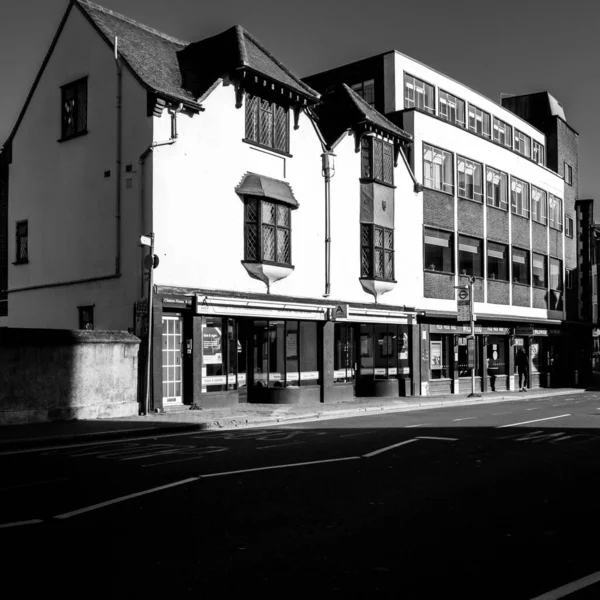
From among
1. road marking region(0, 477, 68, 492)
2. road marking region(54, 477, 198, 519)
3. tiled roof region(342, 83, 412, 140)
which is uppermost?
tiled roof region(342, 83, 412, 140)

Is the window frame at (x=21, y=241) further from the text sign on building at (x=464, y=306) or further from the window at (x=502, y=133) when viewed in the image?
the window at (x=502, y=133)

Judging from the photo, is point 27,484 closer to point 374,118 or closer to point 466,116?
point 374,118

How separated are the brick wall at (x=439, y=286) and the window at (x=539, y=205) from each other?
10694mm

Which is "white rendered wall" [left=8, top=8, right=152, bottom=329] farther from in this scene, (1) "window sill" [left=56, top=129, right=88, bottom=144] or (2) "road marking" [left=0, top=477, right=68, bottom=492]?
(2) "road marking" [left=0, top=477, right=68, bottom=492]

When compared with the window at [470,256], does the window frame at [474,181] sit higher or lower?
higher

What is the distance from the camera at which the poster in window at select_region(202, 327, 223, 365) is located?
2144 centimetres

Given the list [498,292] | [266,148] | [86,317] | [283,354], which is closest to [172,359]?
[86,317]

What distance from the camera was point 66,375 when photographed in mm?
17406

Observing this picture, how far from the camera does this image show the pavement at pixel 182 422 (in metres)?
14.4

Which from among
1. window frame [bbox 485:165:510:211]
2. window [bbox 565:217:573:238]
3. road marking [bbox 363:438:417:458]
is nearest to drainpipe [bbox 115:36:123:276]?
road marking [bbox 363:438:417:458]

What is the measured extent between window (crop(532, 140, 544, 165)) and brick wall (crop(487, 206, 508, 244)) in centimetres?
789

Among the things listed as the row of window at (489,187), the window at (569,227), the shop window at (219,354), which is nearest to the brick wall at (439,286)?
the row of window at (489,187)

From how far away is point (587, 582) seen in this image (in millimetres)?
5457

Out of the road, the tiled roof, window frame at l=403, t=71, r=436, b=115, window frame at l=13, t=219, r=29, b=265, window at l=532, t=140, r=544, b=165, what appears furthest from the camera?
window at l=532, t=140, r=544, b=165
